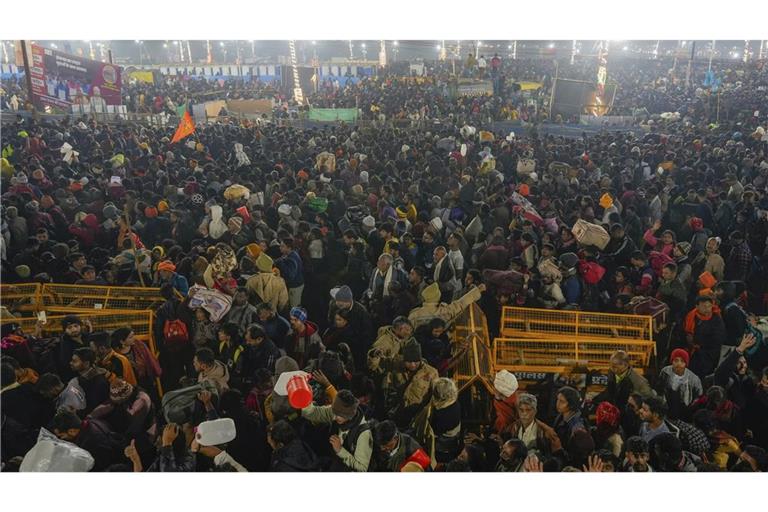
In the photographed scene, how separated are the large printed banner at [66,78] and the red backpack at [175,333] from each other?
11181mm

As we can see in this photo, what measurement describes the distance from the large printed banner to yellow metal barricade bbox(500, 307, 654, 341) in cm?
1296

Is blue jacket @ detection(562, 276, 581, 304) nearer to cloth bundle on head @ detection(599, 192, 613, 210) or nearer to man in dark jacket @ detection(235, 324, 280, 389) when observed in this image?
cloth bundle on head @ detection(599, 192, 613, 210)

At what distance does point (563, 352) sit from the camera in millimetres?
5312

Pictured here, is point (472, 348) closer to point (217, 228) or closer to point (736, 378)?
point (736, 378)

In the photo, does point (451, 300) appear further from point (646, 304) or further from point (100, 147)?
point (100, 147)

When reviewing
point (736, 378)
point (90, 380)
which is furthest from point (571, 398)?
point (90, 380)

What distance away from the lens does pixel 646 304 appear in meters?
5.54

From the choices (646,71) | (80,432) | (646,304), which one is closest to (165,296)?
(80,432)

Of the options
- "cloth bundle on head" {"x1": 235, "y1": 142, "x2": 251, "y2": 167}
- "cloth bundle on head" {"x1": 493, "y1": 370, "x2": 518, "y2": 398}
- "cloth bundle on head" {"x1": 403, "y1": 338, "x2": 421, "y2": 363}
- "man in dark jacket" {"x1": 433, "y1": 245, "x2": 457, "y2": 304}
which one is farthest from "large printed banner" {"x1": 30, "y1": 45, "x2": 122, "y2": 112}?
"cloth bundle on head" {"x1": 493, "y1": 370, "x2": 518, "y2": 398}

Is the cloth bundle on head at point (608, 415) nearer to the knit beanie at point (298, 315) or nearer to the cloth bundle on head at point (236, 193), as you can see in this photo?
the knit beanie at point (298, 315)

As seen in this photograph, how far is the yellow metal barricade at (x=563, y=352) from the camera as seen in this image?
17.0 feet

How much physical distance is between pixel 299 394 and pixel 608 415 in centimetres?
230

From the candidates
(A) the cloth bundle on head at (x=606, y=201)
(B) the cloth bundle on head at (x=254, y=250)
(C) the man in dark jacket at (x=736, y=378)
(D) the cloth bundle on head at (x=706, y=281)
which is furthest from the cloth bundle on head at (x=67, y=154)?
(C) the man in dark jacket at (x=736, y=378)

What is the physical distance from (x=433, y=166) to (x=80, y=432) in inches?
302
